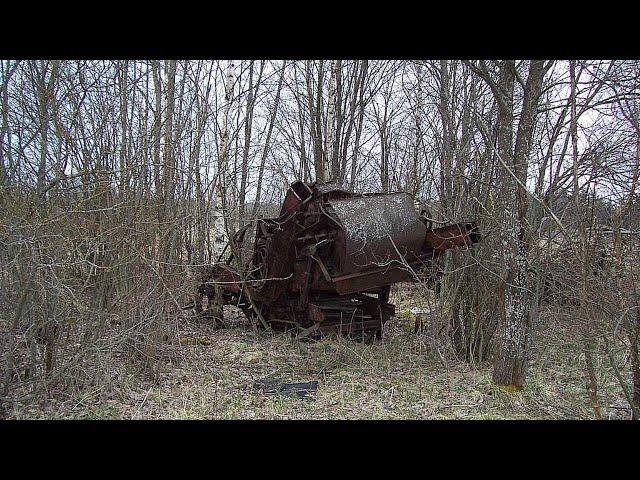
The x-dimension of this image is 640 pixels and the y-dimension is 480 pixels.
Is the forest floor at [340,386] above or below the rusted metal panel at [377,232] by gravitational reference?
below

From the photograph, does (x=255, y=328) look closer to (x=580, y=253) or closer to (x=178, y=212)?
(x=178, y=212)

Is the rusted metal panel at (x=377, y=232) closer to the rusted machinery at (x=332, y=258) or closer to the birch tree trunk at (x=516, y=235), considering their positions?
the rusted machinery at (x=332, y=258)

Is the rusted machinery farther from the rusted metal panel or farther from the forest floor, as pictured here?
the forest floor

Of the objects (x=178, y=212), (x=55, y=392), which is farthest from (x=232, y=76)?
(x=55, y=392)

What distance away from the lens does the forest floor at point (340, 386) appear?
536 centimetres

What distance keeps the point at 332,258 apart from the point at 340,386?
192 centimetres

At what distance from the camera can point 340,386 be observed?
632 centimetres

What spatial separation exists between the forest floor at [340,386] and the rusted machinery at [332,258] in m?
0.51

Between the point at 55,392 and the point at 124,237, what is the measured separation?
1753 mm

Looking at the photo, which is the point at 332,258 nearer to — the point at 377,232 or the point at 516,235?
Result: the point at 377,232

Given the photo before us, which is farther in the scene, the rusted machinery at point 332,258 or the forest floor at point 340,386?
the rusted machinery at point 332,258

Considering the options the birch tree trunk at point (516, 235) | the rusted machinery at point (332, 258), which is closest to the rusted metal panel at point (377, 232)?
the rusted machinery at point (332, 258)

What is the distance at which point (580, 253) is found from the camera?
4562 mm

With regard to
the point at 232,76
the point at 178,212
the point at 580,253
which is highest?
the point at 232,76
